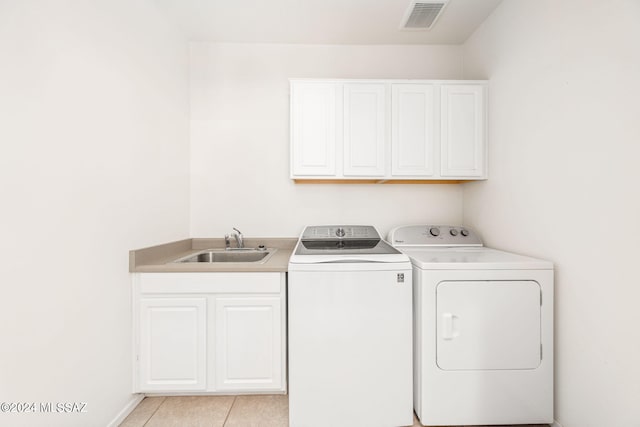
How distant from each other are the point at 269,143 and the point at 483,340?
81.0 inches

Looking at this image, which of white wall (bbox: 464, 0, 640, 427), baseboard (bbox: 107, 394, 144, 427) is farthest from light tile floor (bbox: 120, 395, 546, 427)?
white wall (bbox: 464, 0, 640, 427)

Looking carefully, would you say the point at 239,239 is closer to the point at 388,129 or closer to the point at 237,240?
the point at 237,240

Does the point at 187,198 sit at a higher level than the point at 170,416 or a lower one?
higher

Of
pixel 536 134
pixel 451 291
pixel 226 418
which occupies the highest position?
pixel 536 134

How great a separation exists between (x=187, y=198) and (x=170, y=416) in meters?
1.53

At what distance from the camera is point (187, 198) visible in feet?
8.19

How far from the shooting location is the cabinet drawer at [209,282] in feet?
5.88

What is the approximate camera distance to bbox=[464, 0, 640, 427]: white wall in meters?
1.23

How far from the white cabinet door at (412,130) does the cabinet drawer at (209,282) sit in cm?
120

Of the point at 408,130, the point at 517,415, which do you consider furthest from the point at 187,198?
the point at 517,415

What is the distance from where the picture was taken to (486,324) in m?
1.60

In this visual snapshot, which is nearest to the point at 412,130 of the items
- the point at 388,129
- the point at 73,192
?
the point at 388,129

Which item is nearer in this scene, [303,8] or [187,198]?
[303,8]

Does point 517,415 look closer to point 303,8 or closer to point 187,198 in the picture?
point 187,198
